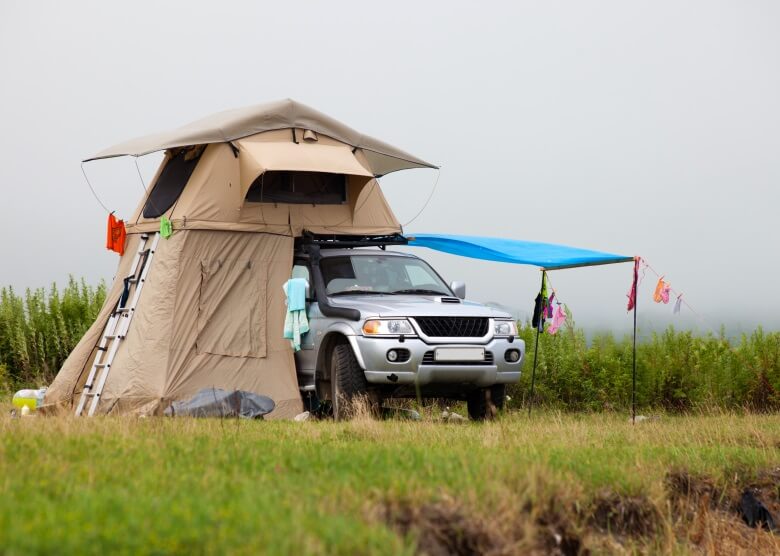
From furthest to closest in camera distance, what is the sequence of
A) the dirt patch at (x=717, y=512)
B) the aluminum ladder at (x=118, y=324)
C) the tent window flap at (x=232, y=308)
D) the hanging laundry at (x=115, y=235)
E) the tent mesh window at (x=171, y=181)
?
the hanging laundry at (x=115, y=235), the tent mesh window at (x=171, y=181), the aluminum ladder at (x=118, y=324), the tent window flap at (x=232, y=308), the dirt patch at (x=717, y=512)

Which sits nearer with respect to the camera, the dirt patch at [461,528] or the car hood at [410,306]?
the dirt patch at [461,528]

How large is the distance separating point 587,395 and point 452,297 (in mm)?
3999

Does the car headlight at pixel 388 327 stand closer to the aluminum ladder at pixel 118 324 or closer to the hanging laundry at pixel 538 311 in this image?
the hanging laundry at pixel 538 311

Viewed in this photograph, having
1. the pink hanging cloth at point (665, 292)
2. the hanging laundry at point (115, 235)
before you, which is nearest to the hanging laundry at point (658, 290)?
the pink hanging cloth at point (665, 292)

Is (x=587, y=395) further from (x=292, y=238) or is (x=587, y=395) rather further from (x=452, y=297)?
(x=292, y=238)

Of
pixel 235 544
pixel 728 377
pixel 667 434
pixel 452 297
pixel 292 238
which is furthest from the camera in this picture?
pixel 728 377

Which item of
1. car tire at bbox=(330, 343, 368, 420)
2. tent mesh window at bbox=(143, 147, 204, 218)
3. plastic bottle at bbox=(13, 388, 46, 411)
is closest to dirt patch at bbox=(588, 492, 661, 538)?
car tire at bbox=(330, 343, 368, 420)

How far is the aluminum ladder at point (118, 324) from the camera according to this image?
42.9ft

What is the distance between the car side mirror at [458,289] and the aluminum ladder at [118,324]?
3.89 meters

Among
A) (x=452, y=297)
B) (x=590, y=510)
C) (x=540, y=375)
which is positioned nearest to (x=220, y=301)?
(x=452, y=297)

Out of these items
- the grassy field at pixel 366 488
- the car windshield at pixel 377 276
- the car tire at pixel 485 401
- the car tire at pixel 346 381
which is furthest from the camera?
the car windshield at pixel 377 276

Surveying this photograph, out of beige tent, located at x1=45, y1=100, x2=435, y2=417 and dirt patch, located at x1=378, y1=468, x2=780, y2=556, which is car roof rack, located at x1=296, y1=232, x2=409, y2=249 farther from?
dirt patch, located at x1=378, y1=468, x2=780, y2=556

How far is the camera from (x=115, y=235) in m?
14.6

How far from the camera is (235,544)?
508 centimetres
